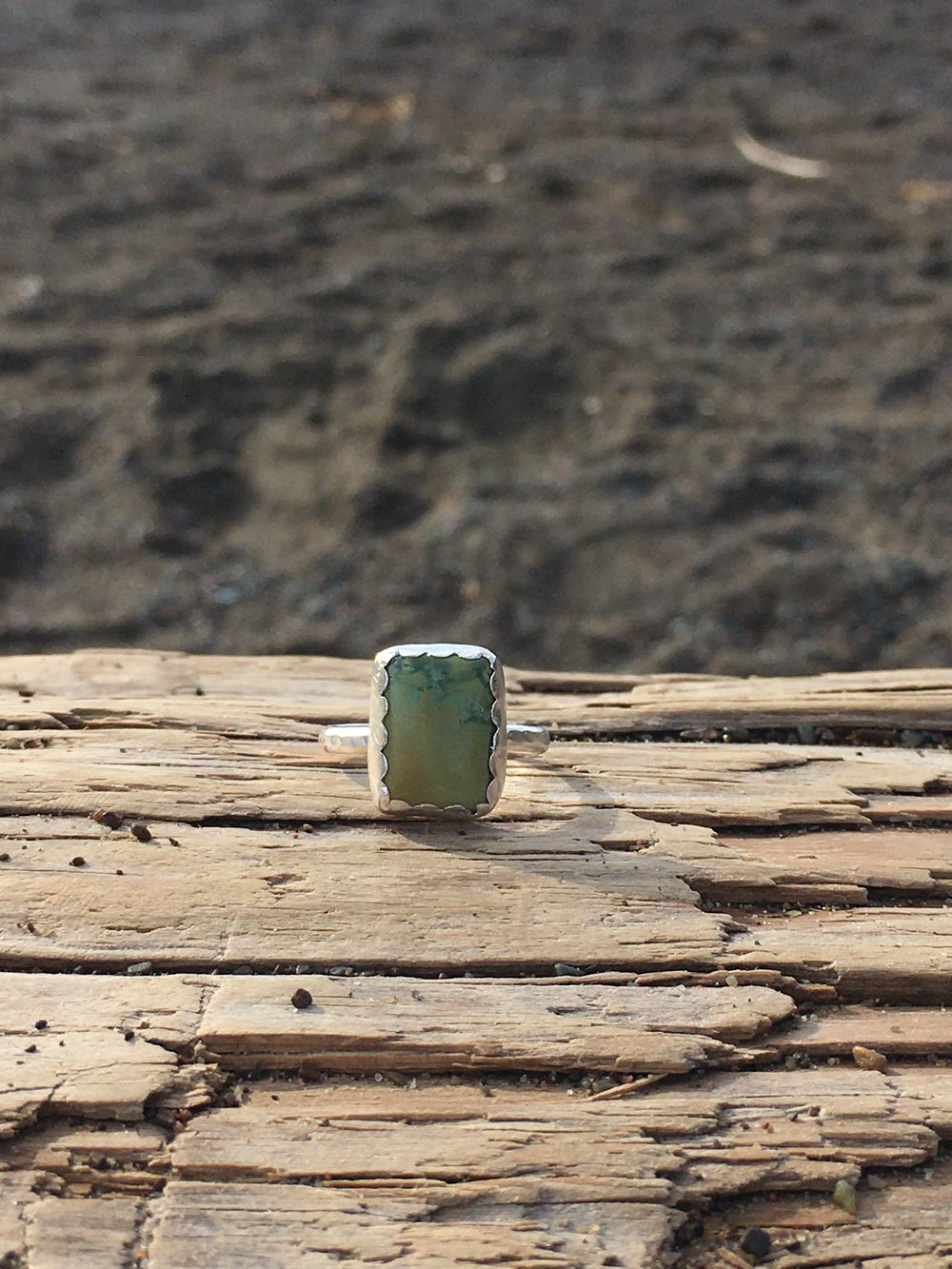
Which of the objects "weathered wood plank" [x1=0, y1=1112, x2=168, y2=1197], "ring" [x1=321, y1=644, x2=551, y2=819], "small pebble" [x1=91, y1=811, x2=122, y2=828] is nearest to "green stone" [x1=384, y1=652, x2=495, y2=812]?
"ring" [x1=321, y1=644, x2=551, y2=819]

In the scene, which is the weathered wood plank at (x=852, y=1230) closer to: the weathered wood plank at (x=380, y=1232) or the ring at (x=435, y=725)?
the weathered wood plank at (x=380, y=1232)

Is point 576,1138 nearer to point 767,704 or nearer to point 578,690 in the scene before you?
point 767,704

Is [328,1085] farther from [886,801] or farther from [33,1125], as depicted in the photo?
[886,801]

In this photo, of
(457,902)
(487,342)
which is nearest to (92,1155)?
(457,902)

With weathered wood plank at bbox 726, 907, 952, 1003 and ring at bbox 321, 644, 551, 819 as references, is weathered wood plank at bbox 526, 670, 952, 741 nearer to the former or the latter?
ring at bbox 321, 644, 551, 819

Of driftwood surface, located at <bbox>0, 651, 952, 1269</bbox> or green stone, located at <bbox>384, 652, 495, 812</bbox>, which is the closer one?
driftwood surface, located at <bbox>0, 651, 952, 1269</bbox>

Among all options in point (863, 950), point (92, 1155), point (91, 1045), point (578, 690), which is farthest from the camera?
point (578, 690)
